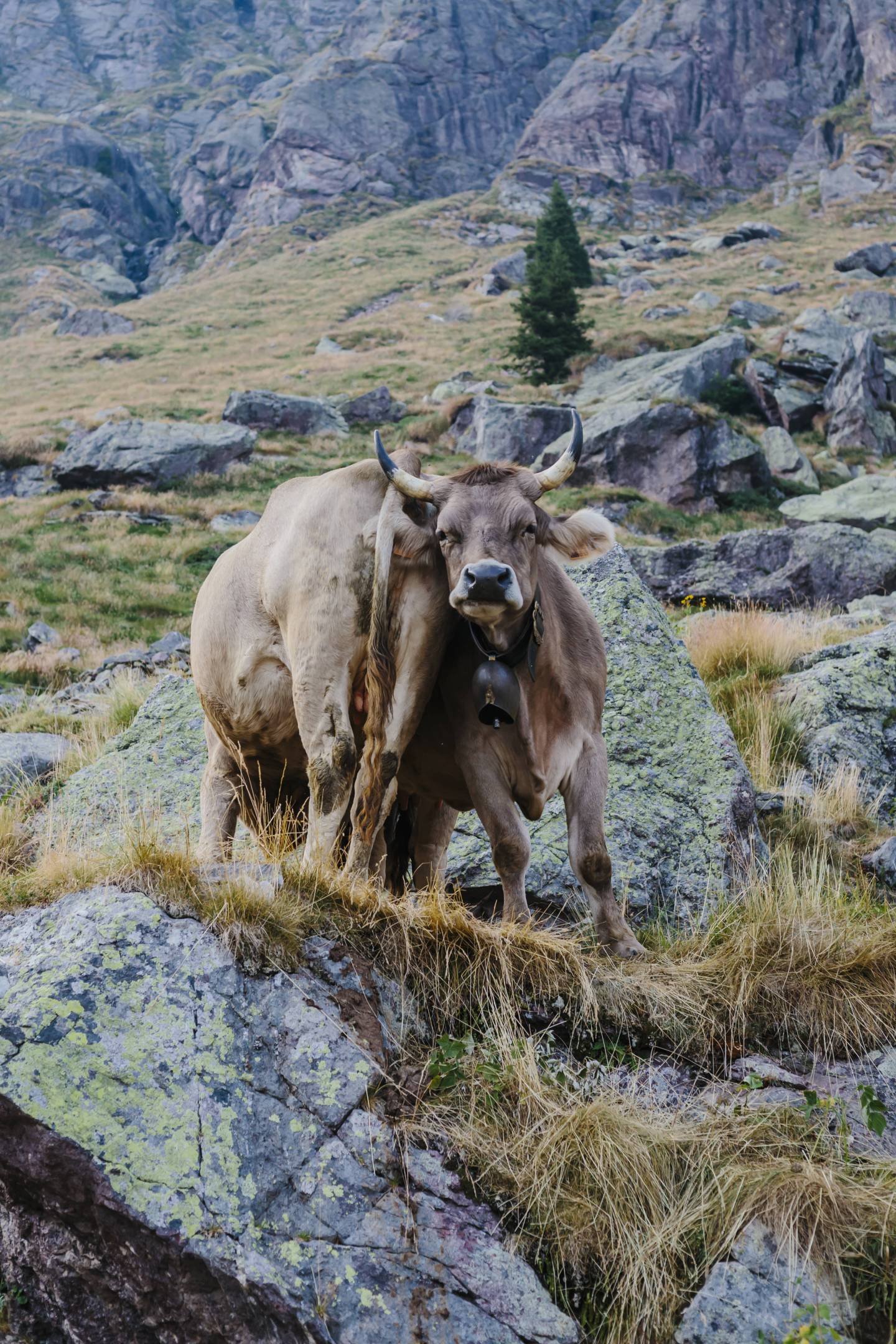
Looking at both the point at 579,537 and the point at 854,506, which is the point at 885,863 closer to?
the point at 579,537

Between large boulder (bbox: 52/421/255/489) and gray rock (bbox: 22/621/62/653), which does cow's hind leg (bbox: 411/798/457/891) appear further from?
large boulder (bbox: 52/421/255/489)

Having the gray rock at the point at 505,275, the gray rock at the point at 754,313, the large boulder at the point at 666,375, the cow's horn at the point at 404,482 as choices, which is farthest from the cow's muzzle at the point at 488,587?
the gray rock at the point at 505,275

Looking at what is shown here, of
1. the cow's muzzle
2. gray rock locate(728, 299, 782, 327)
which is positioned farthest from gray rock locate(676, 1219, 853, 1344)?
gray rock locate(728, 299, 782, 327)

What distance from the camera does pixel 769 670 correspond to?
371 inches

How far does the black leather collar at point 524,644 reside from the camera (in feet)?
16.2

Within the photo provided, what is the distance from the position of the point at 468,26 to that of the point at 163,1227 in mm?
145386

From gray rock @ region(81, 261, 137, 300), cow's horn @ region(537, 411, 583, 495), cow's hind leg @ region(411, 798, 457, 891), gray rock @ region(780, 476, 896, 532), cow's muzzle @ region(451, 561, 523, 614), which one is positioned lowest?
gray rock @ region(81, 261, 137, 300)

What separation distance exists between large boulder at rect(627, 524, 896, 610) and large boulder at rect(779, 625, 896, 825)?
6395 millimetres

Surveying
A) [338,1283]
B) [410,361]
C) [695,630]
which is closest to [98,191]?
[410,361]

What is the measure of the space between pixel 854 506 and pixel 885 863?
21.1 metres

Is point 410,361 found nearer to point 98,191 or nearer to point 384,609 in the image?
point 384,609

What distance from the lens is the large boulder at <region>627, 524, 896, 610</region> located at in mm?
15773

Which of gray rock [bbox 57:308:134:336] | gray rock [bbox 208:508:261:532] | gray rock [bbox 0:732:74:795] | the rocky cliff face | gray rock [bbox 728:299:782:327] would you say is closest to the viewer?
gray rock [bbox 0:732:74:795]

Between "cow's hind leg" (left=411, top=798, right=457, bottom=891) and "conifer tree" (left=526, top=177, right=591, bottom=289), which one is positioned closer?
"cow's hind leg" (left=411, top=798, right=457, bottom=891)
